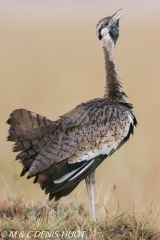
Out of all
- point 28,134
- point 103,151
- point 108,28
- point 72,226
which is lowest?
point 72,226

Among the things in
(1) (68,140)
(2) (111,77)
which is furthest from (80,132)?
(2) (111,77)

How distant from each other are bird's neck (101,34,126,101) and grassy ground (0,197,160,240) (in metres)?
1.18

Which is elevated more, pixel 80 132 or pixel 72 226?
pixel 80 132

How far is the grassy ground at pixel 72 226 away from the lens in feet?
17.7

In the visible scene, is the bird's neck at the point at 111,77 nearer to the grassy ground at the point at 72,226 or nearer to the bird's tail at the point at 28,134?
the bird's tail at the point at 28,134

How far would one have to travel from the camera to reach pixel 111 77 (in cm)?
670

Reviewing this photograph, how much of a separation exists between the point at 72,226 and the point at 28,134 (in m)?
0.91

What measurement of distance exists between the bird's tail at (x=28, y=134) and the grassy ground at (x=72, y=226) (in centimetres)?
49

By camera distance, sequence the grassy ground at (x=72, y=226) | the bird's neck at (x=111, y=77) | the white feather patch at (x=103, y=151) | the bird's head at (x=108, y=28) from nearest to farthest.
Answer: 1. the grassy ground at (x=72, y=226)
2. the white feather patch at (x=103, y=151)
3. the bird's neck at (x=111, y=77)
4. the bird's head at (x=108, y=28)

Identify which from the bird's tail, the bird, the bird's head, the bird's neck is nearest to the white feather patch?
the bird

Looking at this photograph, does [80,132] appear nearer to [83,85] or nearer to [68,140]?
[68,140]

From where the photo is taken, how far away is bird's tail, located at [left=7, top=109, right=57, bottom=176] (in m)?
6.03

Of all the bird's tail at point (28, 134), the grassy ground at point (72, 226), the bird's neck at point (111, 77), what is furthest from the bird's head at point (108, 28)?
the grassy ground at point (72, 226)

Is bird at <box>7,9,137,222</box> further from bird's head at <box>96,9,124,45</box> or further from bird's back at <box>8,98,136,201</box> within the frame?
bird's head at <box>96,9,124,45</box>
